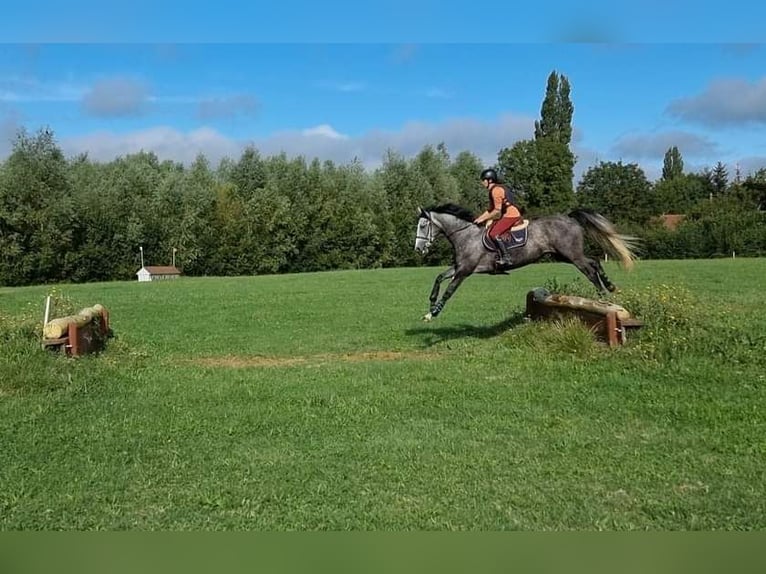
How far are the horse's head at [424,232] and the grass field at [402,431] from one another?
1.73 meters

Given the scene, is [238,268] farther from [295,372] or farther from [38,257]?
[295,372]

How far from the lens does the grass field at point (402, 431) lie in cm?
415

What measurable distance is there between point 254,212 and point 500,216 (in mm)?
45324

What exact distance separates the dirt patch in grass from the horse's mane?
221 cm

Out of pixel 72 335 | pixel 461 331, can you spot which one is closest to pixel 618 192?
pixel 461 331

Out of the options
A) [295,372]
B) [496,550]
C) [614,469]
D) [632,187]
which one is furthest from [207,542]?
[632,187]

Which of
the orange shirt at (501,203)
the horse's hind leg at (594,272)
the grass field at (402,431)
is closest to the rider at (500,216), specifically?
the orange shirt at (501,203)

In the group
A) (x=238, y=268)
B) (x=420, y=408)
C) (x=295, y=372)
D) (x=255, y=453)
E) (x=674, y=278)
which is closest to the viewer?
(x=255, y=453)

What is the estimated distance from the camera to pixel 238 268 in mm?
53188

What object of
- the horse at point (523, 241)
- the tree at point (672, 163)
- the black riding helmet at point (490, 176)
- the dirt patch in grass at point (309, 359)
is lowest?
the dirt patch in grass at point (309, 359)

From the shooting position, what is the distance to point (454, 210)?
A: 1110 centimetres

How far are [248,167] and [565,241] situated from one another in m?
52.6

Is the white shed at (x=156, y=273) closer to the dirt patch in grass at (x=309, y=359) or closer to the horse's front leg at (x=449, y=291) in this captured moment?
the dirt patch in grass at (x=309, y=359)

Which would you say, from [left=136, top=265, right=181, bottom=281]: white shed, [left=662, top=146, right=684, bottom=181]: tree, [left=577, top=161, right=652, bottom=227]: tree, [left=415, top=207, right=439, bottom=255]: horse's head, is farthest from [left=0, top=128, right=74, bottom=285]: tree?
[left=662, top=146, right=684, bottom=181]: tree
